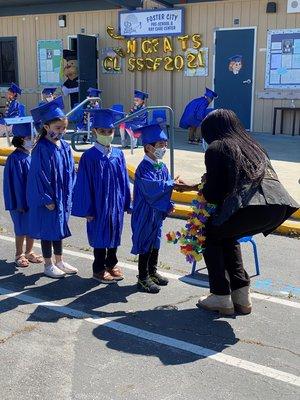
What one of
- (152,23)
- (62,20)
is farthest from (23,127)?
(62,20)

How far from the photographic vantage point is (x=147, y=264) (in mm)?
4957

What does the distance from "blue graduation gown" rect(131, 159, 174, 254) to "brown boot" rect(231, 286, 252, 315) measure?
869 millimetres

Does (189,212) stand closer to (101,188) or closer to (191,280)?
(191,280)

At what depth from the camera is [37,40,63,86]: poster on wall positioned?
57.9ft

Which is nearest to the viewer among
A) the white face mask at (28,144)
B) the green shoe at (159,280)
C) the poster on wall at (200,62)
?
the green shoe at (159,280)

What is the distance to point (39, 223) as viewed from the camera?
5062mm

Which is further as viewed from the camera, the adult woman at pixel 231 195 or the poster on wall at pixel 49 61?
the poster on wall at pixel 49 61

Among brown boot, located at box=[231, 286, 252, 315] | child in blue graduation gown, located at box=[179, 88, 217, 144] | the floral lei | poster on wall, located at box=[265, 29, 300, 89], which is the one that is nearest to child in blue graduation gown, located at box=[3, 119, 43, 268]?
the floral lei

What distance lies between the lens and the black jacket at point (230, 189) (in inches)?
157

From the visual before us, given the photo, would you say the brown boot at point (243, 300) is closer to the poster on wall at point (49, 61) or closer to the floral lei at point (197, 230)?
the floral lei at point (197, 230)

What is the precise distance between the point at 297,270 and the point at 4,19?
1619 cm

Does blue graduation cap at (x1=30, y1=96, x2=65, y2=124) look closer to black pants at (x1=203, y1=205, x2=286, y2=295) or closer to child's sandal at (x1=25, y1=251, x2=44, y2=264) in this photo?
child's sandal at (x1=25, y1=251, x2=44, y2=264)

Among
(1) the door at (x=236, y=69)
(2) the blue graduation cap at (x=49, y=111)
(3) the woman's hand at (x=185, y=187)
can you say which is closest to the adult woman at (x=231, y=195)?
(3) the woman's hand at (x=185, y=187)

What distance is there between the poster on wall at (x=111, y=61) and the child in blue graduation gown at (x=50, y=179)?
38.3 feet
